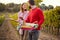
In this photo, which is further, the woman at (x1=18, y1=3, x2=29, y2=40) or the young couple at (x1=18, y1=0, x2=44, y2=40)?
the woman at (x1=18, y1=3, x2=29, y2=40)

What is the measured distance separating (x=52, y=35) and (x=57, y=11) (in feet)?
1.07


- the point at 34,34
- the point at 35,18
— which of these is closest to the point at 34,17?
the point at 35,18

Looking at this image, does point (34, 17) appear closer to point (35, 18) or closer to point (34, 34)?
point (35, 18)

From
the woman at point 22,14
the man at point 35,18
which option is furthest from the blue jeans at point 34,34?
the woman at point 22,14

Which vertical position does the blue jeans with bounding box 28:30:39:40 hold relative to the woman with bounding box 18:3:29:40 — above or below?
below

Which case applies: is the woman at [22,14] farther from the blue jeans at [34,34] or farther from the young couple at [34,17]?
the blue jeans at [34,34]

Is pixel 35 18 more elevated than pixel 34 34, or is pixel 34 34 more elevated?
pixel 35 18

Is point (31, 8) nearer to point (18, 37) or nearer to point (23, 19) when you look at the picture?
point (23, 19)

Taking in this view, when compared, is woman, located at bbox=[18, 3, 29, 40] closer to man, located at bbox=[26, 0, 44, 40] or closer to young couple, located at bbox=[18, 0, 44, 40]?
young couple, located at bbox=[18, 0, 44, 40]

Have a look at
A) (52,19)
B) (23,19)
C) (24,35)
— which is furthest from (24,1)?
(52,19)

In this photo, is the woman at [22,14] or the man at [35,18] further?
the woman at [22,14]

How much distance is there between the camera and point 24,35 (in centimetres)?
246

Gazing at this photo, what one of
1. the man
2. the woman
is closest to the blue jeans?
the man

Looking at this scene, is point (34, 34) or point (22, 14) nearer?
point (34, 34)
